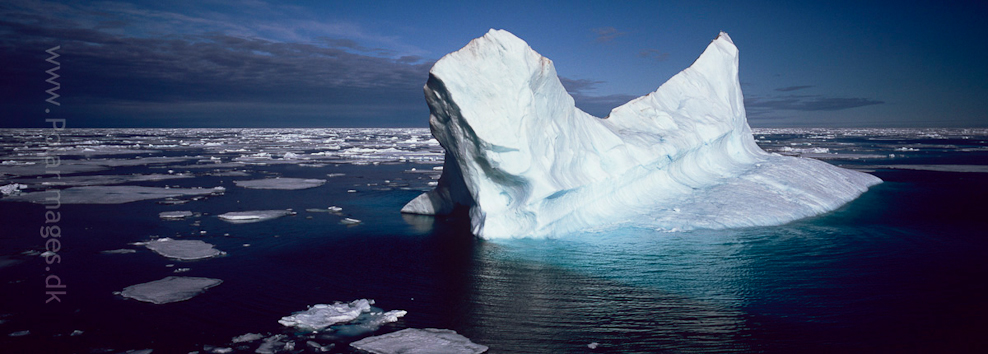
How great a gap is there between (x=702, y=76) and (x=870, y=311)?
9.73 metres

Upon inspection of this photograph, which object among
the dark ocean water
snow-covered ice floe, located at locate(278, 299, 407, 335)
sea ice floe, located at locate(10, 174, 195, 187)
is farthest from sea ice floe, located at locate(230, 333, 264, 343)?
sea ice floe, located at locate(10, 174, 195, 187)

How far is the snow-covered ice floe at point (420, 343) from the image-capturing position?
4637 mm

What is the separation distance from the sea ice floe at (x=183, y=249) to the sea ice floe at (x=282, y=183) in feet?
23.5

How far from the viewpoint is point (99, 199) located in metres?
13.0

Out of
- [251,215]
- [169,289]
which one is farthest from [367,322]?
[251,215]

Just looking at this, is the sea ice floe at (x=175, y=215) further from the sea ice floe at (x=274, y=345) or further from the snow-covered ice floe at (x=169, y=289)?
the sea ice floe at (x=274, y=345)

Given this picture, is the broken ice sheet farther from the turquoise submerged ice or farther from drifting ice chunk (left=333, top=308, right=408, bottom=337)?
drifting ice chunk (left=333, top=308, right=408, bottom=337)

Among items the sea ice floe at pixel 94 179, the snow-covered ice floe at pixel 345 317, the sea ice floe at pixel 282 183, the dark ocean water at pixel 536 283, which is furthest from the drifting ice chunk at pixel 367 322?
the sea ice floe at pixel 94 179

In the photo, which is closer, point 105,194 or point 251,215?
point 251,215

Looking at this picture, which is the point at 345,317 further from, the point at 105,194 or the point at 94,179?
the point at 94,179

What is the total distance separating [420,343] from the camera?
478 cm

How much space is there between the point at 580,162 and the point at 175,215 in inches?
309

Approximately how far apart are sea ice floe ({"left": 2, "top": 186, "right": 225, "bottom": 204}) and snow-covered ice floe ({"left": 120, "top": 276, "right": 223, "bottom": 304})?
7.64 m

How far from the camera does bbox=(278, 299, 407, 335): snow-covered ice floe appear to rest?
515 cm
